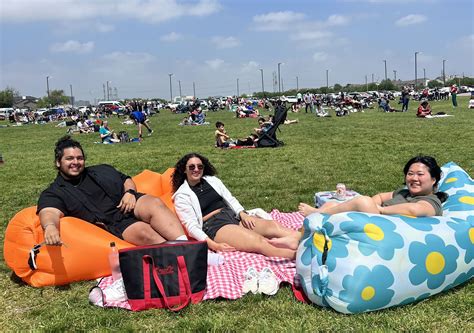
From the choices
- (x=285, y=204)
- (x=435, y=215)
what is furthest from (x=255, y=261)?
(x=285, y=204)

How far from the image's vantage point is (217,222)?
14.4 feet

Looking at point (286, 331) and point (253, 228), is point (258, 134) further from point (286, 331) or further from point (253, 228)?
point (286, 331)

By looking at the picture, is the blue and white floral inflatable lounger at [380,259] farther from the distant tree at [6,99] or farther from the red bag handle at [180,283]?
the distant tree at [6,99]

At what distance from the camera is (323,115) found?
25.0 m

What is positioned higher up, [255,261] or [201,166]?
[201,166]

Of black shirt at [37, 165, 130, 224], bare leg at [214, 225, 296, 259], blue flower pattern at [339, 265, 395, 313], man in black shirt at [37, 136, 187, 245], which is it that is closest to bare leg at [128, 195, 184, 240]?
man in black shirt at [37, 136, 187, 245]

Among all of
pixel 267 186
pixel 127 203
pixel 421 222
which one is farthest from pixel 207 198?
pixel 267 186

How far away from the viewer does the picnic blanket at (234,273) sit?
3.38 metres

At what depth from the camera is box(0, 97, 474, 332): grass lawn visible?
9.79 feet

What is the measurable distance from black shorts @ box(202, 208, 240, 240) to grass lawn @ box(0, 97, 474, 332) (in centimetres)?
108

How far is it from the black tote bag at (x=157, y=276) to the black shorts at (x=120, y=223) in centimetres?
95

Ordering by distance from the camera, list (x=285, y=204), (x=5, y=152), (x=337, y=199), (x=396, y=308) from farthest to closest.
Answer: (x=5, y=152)
(x=285, y=204)
(x=337, y=199)
(x=396, y=308)

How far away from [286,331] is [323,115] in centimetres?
2296

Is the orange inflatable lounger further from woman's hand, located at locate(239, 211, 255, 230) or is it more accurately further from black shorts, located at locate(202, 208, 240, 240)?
woman's hand, located at locate(239, 211, 255, 230)
